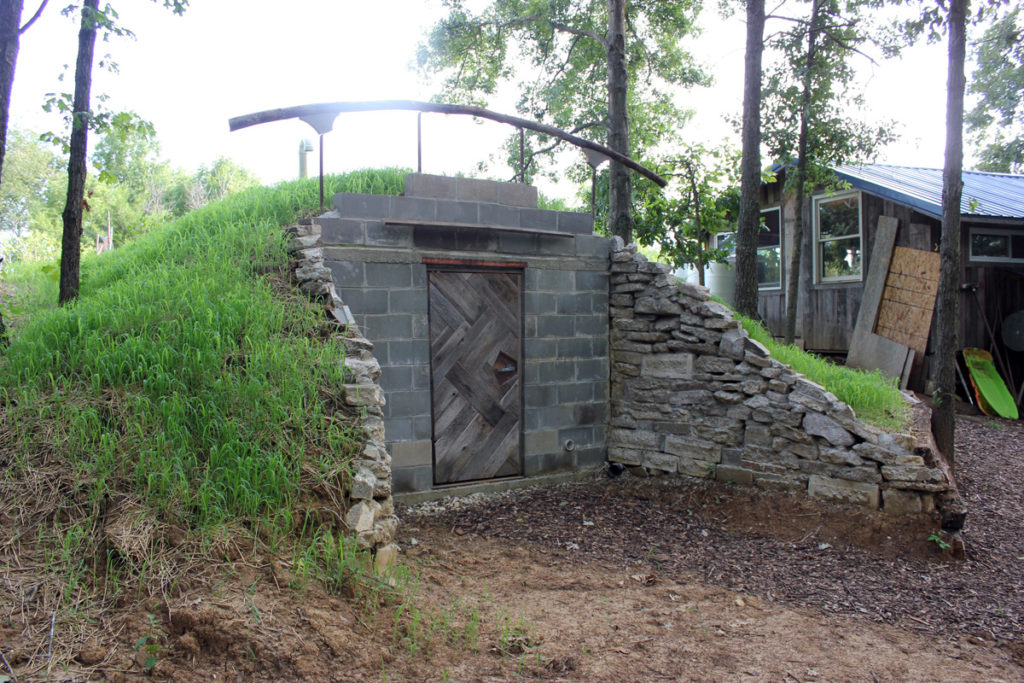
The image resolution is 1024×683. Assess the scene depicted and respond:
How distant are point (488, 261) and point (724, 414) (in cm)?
276

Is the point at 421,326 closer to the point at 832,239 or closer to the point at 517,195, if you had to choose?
the point at 517,195

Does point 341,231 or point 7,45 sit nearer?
point 7,45

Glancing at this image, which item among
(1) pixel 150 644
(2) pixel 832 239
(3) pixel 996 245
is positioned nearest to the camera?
(1) pixel 150 644

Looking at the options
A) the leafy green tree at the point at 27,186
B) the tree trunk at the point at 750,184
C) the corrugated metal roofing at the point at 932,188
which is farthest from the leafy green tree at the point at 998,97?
the leafy green tree at the point at 27,186

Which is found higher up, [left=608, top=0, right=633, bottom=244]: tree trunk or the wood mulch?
[left=608, top=0, right=633, bottom=244]: tree trunk

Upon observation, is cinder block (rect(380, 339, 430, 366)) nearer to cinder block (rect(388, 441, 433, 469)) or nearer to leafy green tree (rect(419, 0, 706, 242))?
cinder block (rect(388, 441, 433, 469))

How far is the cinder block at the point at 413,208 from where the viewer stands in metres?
5.96

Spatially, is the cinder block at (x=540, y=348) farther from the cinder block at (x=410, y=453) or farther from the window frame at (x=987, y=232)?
the window frame at (x=987, y=232)

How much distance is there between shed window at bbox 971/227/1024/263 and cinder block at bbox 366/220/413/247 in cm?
1033

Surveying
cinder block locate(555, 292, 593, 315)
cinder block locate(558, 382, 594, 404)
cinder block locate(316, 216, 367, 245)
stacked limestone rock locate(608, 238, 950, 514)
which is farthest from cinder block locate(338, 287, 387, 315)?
stacked limestone rock locate(608, 238, 950, 514)

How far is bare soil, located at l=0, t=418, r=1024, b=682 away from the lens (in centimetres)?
280

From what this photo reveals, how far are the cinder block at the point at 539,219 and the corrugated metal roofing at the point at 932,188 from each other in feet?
18.2

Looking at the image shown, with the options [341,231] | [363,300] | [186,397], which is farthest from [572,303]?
[186,397]

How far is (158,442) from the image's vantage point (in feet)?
11.7
